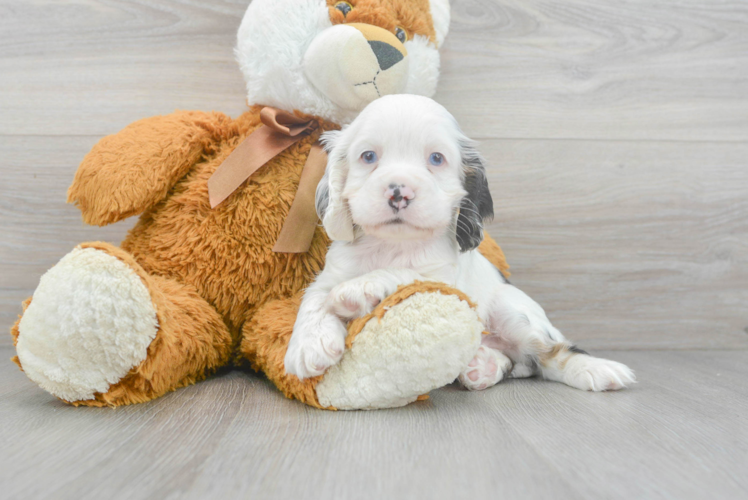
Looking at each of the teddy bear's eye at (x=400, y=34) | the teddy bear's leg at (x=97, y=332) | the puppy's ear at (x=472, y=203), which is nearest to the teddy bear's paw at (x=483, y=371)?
the puppy's ear at (x=472, y=203)

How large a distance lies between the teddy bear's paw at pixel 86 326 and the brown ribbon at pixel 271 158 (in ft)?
1.21

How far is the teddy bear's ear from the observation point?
1570 millimetres

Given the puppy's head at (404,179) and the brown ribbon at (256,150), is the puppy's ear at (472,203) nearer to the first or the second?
the puppy's head at (404,179)

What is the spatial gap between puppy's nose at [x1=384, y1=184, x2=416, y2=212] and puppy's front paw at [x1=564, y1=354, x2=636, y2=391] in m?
0.65

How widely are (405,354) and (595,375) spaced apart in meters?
0.58

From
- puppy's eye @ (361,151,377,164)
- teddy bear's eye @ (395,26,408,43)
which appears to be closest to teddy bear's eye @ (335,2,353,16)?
teddy bear's eye @ (395,26,408,43)

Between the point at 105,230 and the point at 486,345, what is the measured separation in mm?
1304

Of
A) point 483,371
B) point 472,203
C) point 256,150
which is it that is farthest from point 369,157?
point 483,371

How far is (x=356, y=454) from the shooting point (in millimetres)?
892

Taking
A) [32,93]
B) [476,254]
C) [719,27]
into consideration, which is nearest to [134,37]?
[32,93]

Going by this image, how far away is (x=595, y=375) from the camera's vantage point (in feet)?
4.41

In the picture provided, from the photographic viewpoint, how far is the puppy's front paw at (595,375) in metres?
1.34

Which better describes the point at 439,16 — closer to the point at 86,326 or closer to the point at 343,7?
the point at 343,7

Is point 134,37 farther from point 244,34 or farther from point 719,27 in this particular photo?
point 719,27
